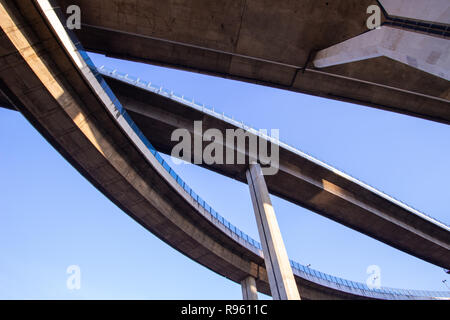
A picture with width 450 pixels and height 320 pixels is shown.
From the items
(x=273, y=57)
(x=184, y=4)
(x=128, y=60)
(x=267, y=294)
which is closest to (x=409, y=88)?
(x=273, y=57)

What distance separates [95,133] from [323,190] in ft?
54.9

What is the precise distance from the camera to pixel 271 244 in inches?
647

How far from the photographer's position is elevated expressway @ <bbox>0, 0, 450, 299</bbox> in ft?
36.2

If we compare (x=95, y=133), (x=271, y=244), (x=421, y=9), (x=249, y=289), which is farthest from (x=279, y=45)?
(x=249, y=289)

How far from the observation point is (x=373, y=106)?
60.5 ft

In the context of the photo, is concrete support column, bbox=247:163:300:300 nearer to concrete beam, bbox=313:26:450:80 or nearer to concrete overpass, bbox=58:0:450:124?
concrete overpass, bbox=58:0:450:124

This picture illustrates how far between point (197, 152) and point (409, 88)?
1456 centimetres

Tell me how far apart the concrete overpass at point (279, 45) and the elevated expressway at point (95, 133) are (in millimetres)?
3846

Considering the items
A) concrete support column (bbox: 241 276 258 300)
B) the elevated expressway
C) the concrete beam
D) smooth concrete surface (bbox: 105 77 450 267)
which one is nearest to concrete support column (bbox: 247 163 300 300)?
smooth concrete surface (bbox: 105 77 450 267)

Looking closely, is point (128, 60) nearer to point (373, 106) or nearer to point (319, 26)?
point (319, 26)

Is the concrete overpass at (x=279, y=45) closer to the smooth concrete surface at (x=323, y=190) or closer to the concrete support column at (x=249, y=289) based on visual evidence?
the smooth concrete surface at (x=323, y=190)

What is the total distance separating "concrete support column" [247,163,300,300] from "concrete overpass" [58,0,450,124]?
6.91 m

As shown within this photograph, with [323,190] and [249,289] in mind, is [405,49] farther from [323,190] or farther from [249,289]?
[249,289]
